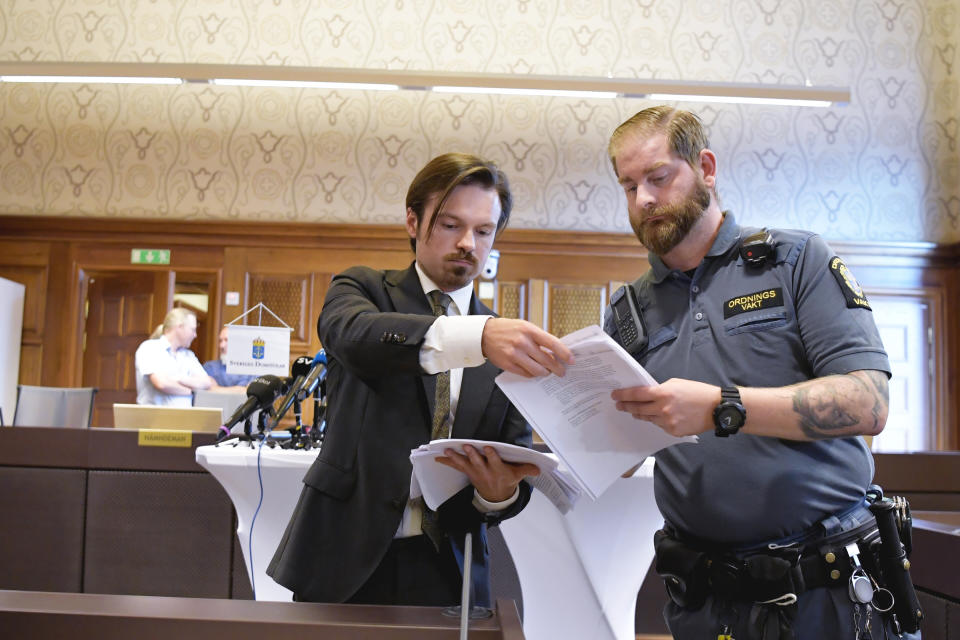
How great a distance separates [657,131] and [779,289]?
382mm

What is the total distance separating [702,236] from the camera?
153 centimetres

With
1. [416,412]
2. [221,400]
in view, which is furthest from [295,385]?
[221,400]

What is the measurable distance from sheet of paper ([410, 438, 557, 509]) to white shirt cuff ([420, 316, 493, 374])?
0.40ft

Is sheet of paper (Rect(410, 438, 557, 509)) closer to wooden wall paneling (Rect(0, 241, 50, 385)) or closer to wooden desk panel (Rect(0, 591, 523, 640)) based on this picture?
wooden desk panel (Rect(0, 591, 523, 640))

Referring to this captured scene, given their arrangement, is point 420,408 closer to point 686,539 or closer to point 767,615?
point 686,539

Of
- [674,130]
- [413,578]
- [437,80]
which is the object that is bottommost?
[413,578]

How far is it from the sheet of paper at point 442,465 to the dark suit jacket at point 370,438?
5 centimetres

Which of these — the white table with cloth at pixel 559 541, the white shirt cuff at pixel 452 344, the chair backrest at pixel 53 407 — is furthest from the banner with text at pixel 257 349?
the white shirt cuff at pixel 452 344

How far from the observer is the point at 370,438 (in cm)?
136

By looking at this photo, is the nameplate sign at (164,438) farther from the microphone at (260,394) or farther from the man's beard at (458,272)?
the man's beard at (458,272)

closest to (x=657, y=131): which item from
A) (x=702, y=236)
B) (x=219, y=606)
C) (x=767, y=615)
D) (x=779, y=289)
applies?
(x=702, y=236)

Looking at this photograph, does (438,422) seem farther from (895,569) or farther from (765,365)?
(895,569)

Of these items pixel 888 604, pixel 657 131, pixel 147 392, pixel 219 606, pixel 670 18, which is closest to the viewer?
pixel 219 606

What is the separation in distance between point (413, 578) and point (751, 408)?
24.4 inches
